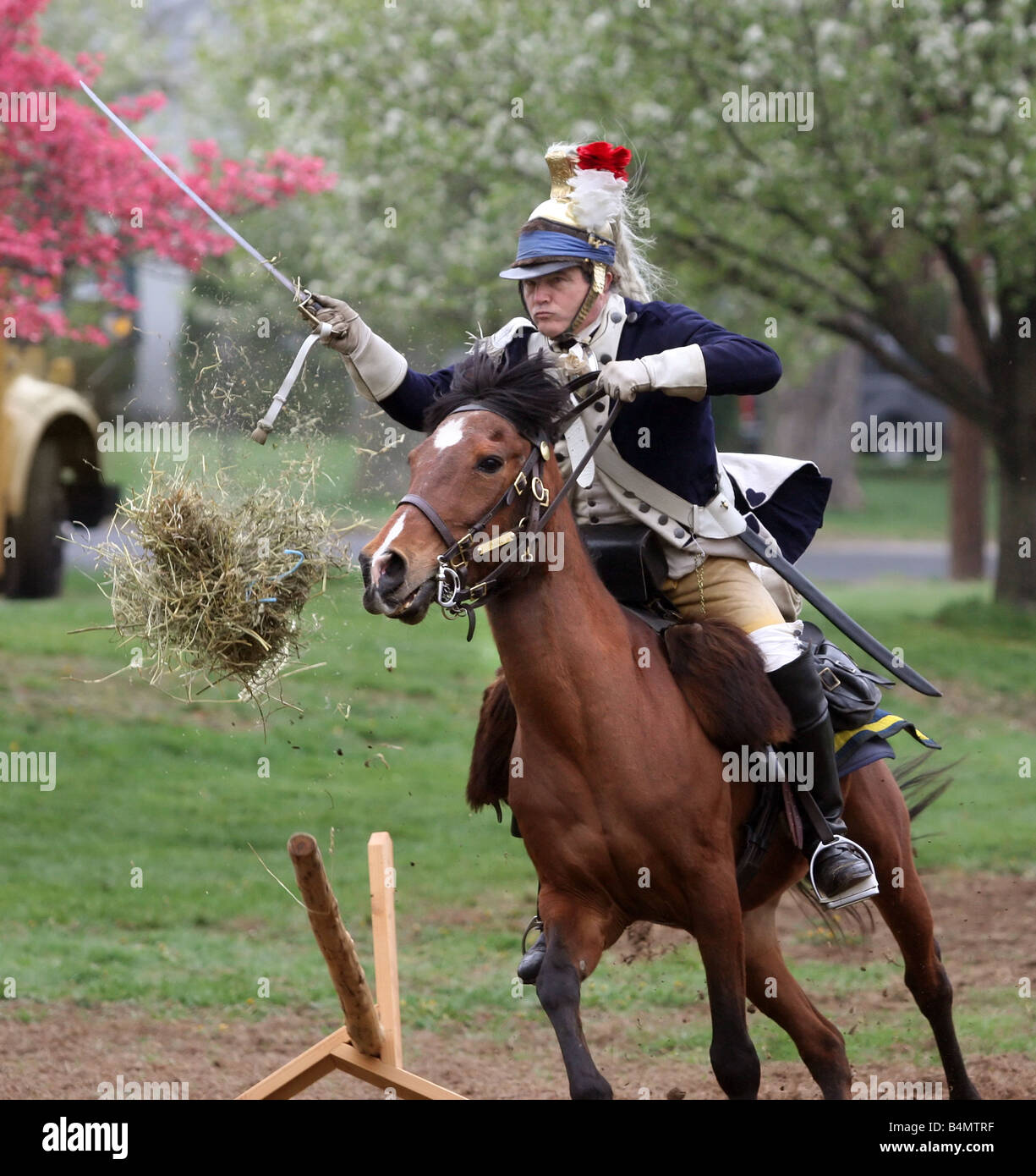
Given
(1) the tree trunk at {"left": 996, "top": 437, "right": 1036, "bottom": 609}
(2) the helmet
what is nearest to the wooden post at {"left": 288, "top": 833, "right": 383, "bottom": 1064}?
(2) the helmet

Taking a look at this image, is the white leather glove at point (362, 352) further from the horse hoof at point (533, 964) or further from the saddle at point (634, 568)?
the horse hoof at point (533, 964)

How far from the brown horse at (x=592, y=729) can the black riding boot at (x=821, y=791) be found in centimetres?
15

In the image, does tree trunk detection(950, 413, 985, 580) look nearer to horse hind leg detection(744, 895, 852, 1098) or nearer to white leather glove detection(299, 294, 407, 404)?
horse hind leg detection(744, 895, 852, 1098)

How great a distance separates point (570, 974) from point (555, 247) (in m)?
2.00

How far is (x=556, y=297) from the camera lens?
442 cm

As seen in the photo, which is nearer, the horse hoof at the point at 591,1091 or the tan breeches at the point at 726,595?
the horse hoof at the point at 591,1091

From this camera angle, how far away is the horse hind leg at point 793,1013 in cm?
527

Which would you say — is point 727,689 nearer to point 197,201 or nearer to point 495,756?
point 495,756

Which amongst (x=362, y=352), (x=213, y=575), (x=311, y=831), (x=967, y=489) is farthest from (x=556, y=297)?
(x=967, y=489)

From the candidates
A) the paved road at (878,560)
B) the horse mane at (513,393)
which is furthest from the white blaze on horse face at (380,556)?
the paved road at (878,560)

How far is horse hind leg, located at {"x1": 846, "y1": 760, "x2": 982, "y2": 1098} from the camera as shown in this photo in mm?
5246

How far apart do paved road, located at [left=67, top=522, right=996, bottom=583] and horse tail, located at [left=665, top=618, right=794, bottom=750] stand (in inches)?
540
